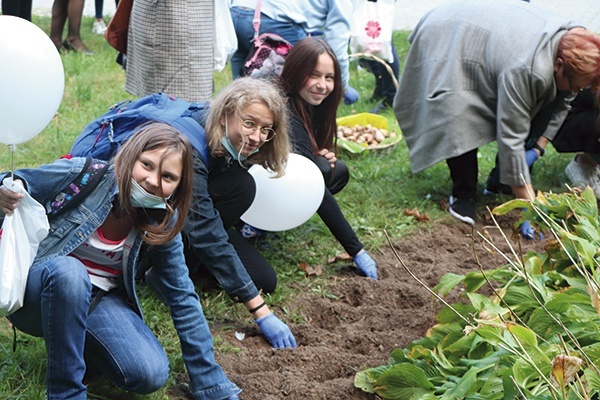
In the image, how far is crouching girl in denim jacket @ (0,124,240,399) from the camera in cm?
250

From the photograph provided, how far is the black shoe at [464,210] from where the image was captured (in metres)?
4.71

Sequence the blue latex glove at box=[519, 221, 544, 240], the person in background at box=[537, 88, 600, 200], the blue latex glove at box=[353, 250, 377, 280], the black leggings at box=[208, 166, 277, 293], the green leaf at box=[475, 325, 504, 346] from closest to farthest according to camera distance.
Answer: the green leaf at box=[475, 325, 504, 346]
the black leggings at box=[208, 166, 277, 293]
the blue latex glove at box=[353, 250, 377, 280]
the blue latex glove at box=[519, 221, 544, 240]
the person in background at box=[537, 88, 600, 200]

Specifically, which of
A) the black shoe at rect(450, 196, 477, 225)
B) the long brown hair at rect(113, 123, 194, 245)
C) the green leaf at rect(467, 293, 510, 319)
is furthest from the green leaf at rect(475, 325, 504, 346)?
the black shoe at rect(450, 196, 477, 225)

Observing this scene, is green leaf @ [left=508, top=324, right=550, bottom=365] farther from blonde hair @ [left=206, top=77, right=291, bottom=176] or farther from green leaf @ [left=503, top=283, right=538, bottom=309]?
blonde hair @ [left=206, top=77, right=291, bottom=176]

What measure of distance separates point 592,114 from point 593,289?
2.92m

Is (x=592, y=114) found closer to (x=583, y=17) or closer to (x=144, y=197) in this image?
(x=144, y=197)

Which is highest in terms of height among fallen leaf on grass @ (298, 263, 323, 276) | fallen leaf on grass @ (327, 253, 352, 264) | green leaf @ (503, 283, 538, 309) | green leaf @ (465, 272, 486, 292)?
green leaf @ (503, 283, 538, 309)

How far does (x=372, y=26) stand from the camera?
5.62 m

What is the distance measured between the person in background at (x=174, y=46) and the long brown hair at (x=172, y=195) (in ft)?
5.05

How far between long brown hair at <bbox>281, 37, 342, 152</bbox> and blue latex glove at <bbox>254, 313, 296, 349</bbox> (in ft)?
3.25

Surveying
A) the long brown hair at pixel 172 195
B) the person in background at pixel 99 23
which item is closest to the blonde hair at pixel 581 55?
the long brown hair at pixel 172 195

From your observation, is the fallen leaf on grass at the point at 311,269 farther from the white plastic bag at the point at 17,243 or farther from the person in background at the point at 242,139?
the white plastic bag at the point at 17,243

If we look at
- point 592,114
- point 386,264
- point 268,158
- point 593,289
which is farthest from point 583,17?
point 593,289

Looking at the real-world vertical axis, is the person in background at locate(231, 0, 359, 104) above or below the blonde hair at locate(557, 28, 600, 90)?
below
